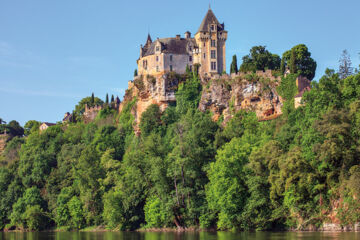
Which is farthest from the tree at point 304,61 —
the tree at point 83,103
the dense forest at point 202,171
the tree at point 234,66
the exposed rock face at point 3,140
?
the exposed rock face at point 3,140

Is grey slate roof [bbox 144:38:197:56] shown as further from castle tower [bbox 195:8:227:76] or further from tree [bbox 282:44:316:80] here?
tree [bbox 282:44:316:80]

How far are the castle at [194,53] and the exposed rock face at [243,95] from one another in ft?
22.5

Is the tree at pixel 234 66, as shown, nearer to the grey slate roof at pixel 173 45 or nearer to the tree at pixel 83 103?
the grey slate roof at pixel 173 45

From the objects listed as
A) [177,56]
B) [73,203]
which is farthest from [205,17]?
[73,203]

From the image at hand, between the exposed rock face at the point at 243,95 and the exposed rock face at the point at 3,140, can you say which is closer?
the exposed rock face at the point at 243,95

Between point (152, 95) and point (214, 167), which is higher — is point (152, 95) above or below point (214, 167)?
above

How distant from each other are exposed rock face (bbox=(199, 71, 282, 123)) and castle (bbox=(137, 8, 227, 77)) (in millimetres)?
6849

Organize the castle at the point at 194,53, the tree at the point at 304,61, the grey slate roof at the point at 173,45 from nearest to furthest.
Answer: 1. the tree at the point at 304,61
2. the castle at the point at 194,53
3. the grey slate roof at the point at 173,45

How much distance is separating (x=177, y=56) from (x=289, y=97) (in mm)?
27948

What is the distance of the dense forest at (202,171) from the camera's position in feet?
192

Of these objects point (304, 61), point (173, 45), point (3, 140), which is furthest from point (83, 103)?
point (304, 61)

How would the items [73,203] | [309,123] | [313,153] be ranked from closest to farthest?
[313,153] → [309,123] → [73,203]

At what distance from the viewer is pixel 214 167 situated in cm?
6669

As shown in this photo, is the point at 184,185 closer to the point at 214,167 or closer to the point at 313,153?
the point at 214,167
